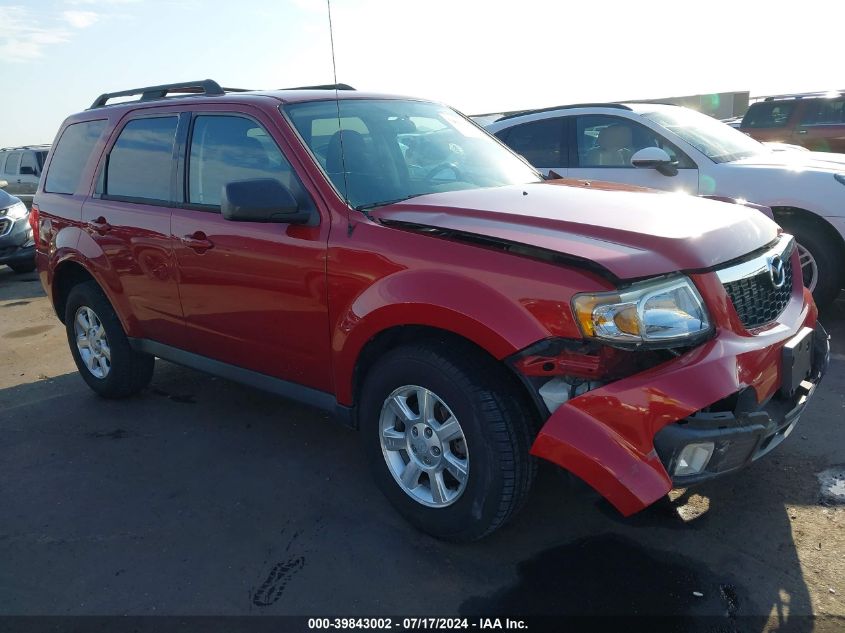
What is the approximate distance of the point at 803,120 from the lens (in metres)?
11.6

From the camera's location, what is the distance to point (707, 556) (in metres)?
2.82

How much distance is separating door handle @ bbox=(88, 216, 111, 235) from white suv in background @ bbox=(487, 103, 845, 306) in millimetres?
3975

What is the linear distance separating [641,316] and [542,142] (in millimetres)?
4799

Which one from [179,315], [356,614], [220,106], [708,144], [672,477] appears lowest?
[356,614]

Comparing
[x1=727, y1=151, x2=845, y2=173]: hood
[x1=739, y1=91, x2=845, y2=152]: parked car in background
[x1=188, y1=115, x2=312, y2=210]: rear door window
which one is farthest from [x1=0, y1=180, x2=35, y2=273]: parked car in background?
[x1=739, y1=91, x2=845, y2=152]: parked car in background

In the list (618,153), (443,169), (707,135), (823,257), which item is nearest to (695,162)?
(707,135)

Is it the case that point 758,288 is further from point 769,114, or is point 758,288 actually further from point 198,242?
point 769,114

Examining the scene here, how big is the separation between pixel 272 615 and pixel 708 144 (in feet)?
17.5

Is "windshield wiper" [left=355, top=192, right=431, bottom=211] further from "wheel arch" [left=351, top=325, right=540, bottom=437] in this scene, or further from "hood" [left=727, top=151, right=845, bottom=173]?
"hood" [left=727, top=151, right=845, bottom=173]

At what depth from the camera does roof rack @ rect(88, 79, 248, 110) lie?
4.19 m

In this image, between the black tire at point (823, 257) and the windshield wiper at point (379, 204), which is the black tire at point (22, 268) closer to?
the windshield wiper at point (379, 204)

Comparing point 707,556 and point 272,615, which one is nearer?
point 272,615

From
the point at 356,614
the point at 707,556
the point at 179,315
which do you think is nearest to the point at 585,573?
the point at 707,556

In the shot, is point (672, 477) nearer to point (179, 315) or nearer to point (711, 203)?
point (711, 203)
